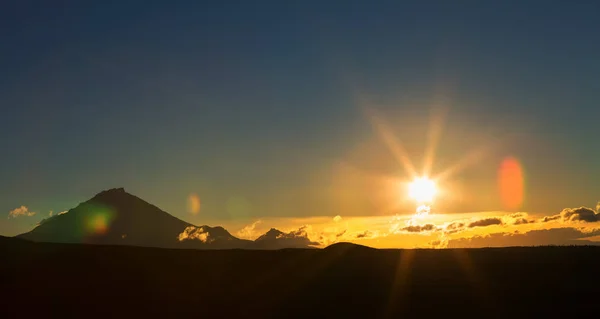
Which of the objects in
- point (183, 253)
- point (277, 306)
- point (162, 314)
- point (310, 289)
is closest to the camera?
point (162, 314)

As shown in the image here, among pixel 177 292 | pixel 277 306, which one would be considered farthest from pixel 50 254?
pixel 277 306

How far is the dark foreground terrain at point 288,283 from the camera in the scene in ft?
115

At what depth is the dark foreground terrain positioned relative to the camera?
35.0m

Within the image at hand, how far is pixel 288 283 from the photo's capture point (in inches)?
1674

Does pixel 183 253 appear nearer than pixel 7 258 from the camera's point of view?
No

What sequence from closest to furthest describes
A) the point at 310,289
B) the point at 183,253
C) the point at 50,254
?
the point at 310,289 < the point at 50,254 < the point at 183,253

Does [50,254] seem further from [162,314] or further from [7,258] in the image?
[162,314]

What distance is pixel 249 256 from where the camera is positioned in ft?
162

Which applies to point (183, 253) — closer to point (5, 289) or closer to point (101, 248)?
point (101, 248)

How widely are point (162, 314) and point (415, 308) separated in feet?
55.2

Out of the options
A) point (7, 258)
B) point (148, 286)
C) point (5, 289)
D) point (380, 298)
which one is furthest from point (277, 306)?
point (7, 258)

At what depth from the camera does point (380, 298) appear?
3853 cm

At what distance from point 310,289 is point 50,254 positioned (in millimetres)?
22397

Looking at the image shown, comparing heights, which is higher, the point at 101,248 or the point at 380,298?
the point at 101,248
